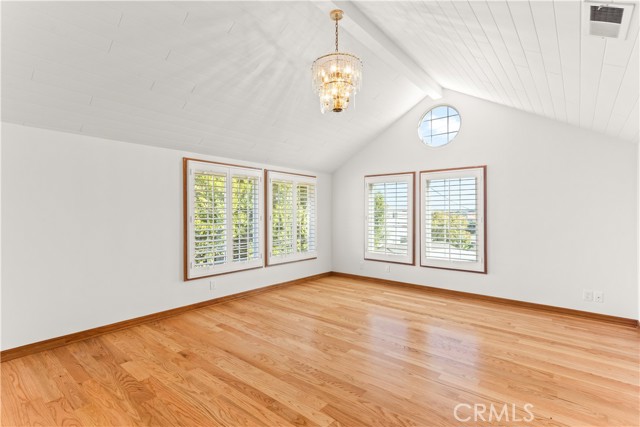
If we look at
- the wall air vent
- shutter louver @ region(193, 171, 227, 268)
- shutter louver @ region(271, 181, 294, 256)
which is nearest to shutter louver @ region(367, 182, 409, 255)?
shutter louver @ region(271, 181, 294, 256)

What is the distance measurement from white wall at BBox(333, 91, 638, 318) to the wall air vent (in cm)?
300

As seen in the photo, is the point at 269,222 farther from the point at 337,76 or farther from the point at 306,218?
the point at 337,76

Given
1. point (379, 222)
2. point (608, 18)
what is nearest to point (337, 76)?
point (608, 18)

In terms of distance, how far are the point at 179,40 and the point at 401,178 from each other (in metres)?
3.90

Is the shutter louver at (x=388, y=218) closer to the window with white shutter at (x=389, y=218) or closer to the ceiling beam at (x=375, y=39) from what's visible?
the window with white shutter at (x=389, y=218)

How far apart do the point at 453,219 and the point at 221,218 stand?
3486 millimetres

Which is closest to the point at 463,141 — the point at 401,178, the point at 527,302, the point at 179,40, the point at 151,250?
the point at 401,178

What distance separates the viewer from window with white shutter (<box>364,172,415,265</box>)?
5383 mm

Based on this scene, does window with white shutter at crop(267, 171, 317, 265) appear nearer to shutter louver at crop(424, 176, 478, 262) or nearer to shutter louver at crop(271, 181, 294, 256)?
shutter louver at crop(271, 181, 294, 256)

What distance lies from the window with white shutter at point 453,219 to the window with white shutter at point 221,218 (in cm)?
271

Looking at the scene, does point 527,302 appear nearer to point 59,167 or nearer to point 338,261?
point 338,261

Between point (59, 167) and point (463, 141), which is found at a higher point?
point (463, 141)

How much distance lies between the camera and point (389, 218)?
5.62 metres

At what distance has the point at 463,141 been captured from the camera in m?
4.85
